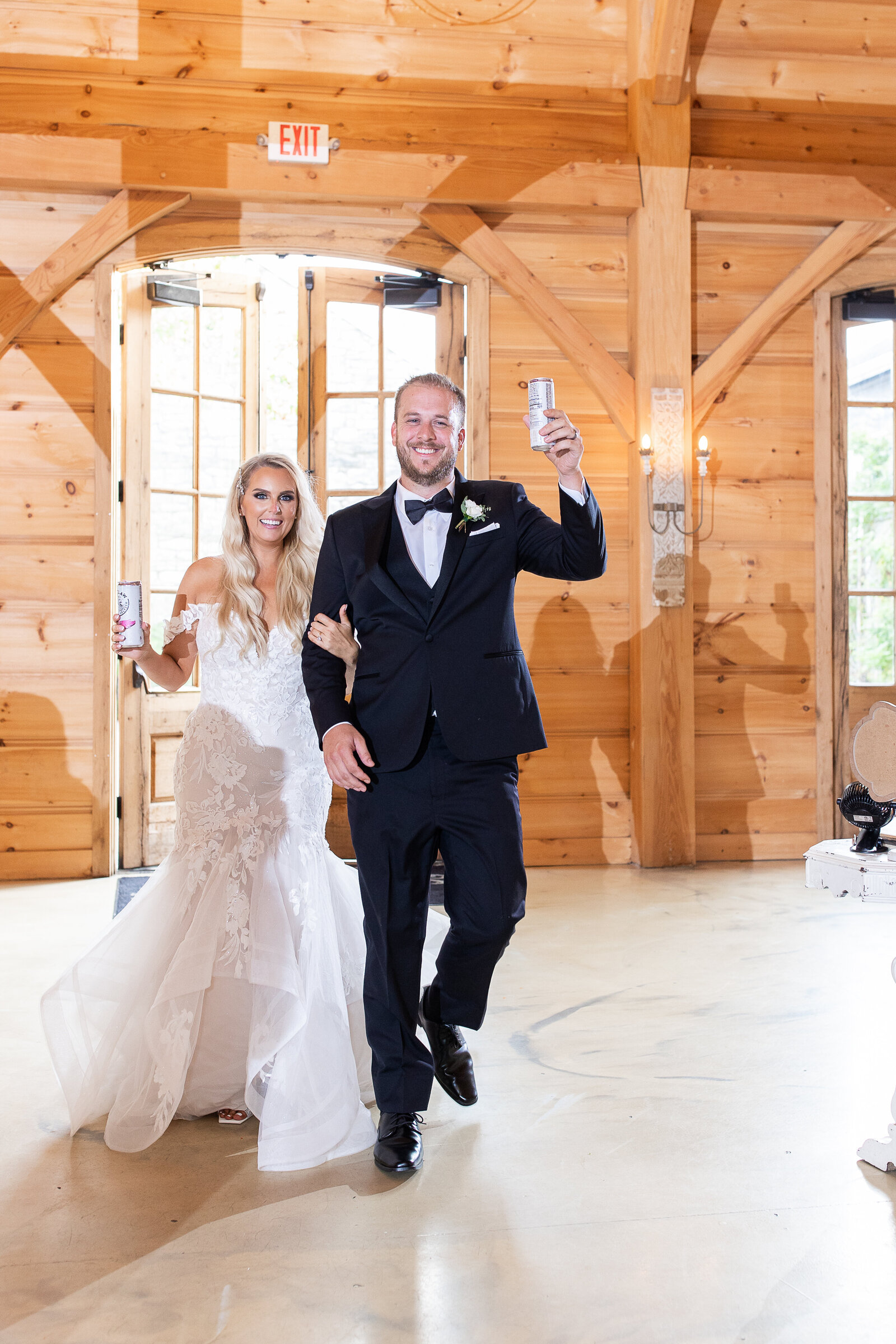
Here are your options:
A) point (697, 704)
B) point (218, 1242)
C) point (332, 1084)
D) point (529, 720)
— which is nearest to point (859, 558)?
point (697, 704)

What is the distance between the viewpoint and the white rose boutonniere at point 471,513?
2.24 meters

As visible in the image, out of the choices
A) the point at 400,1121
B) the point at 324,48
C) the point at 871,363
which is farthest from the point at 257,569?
the point at 871,363

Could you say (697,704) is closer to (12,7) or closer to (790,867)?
(790,867)

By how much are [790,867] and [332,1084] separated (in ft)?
12.0

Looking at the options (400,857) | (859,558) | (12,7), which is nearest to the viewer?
(400,857)

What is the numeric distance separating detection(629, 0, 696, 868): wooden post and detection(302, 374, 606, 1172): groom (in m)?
3.00

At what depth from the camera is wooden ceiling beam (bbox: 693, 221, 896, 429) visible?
17.4 ft

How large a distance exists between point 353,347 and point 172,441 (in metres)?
1.08

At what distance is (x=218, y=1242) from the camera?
185cm

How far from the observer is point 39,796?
5.04m

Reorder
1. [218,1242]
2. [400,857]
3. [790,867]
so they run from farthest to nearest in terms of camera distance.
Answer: [790,867], [400,857], [218,1242]

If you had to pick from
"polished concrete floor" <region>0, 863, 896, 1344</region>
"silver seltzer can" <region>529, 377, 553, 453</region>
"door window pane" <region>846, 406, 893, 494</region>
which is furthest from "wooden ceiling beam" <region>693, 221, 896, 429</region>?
"silver seltzer can" <region>529, 377, 553, 453</region>

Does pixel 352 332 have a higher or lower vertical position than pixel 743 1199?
higher

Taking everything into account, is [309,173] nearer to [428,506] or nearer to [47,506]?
[47,506]
